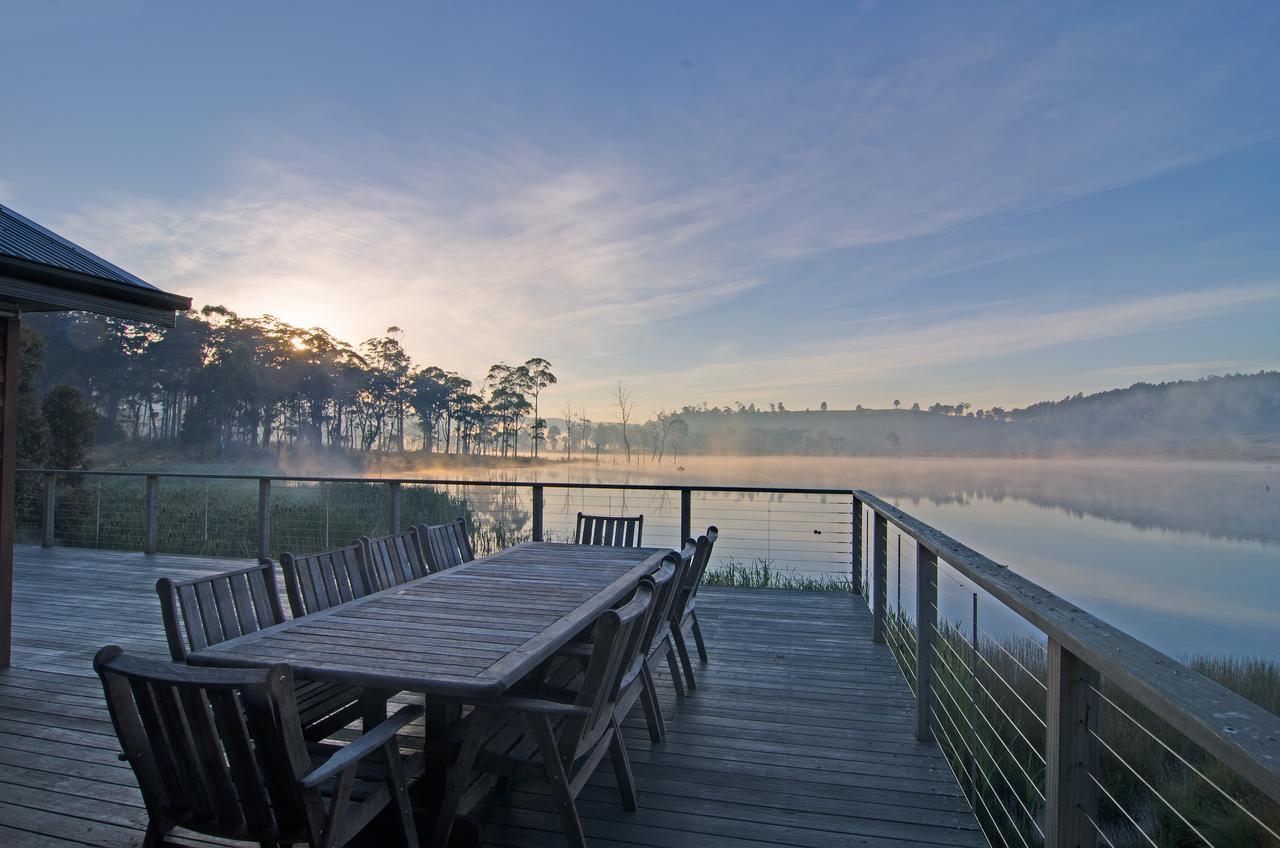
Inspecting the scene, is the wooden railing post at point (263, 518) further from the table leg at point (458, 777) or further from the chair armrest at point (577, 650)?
the table leg at point (458, 777)

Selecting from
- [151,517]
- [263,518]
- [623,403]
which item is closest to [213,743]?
[263,518]

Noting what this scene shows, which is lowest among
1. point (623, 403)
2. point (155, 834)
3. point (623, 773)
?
point (623, 773)

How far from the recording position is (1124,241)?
102 ft

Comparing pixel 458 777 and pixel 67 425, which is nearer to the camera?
pixel 458 777

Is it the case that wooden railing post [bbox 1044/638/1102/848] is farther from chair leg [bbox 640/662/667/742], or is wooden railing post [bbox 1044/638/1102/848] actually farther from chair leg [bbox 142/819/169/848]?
chair leg [bbox 142/819/169/848]

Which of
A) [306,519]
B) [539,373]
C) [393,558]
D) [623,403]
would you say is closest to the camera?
[393,558]

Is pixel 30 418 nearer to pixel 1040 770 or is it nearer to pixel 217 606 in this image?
pixel 217 606

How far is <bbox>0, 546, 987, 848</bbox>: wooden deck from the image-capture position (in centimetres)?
239

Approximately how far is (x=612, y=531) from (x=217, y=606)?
10.4 feet

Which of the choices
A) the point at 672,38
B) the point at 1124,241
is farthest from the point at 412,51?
the point at 1124,241

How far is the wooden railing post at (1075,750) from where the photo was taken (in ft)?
4.67

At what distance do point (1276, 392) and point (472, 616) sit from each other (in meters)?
45.3

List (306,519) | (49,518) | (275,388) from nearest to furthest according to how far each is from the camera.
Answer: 1. (49,518)
2. (306,519)
3. (275,388)

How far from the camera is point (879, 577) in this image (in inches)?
A: 198
